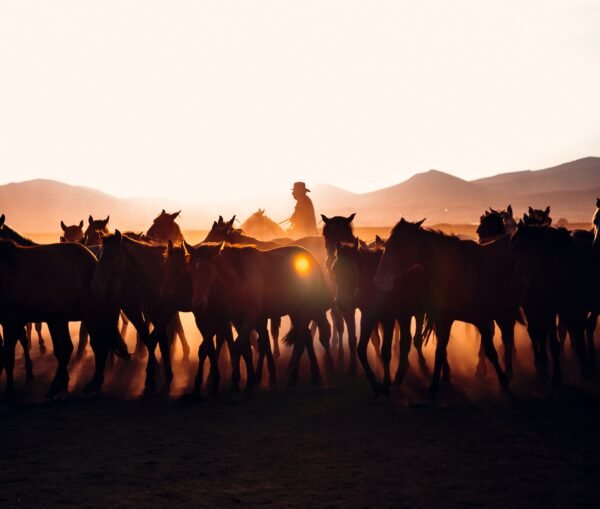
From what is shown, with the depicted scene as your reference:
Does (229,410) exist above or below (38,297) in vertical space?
below

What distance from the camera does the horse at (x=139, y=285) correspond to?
10.6 m

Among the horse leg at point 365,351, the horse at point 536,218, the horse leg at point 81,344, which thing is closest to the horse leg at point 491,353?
the horse leg at point 365,351

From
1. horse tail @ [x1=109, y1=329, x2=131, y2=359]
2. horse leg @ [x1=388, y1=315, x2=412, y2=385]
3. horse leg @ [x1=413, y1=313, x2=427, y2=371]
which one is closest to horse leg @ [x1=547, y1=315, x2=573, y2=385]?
horse leg @ [x1=413, y1=313, x2=427, y2=371]

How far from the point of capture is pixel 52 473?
706 centimetres

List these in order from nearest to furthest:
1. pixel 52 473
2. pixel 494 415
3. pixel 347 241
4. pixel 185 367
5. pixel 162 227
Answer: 1. pixel 52 473
2. pixel 494 415
3. pixel 347 241
4. pixel 185 367
5. pixel 162 227

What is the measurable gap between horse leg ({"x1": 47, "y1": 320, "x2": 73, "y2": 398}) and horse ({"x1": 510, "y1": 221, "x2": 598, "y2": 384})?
6.56 metres

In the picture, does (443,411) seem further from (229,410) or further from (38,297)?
(38,297)

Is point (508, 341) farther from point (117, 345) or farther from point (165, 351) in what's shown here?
point (117, 345)

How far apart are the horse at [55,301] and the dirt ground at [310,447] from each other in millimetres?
628

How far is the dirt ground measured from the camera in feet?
20.8

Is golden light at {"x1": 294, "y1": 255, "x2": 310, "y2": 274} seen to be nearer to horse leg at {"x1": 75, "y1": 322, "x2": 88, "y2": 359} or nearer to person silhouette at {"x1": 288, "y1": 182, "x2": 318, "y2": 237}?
horse leg at {"x1": 75, "y1": 322, "x2": 88, "y2": 359}

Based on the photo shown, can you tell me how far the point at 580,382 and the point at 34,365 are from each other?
30.3ft

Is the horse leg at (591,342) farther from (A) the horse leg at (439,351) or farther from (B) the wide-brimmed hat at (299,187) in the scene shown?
(B) the wide-brimmed hat at (299,187)

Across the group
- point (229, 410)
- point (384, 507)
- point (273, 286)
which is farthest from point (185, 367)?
point (384, 507)
